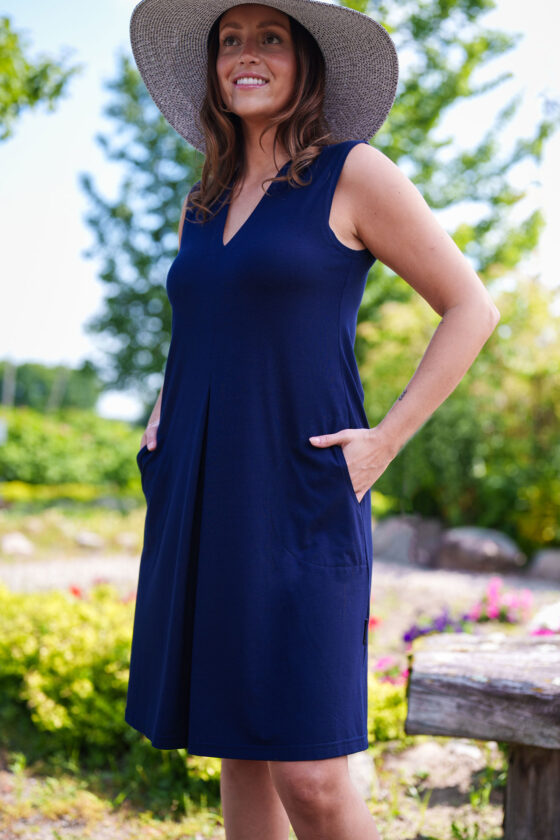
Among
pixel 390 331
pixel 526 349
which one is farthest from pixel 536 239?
pixel 390 331

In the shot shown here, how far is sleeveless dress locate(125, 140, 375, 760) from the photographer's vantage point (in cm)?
145

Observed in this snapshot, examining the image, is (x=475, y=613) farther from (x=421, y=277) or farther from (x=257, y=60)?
(x=257, y=60)

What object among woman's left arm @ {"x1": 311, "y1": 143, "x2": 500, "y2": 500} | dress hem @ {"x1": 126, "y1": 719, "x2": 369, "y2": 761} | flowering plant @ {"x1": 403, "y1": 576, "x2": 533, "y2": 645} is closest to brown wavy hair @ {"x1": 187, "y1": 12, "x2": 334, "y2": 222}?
woman's left arm @ {"x1": 311, "y1": 143, "x2": 500, "y2": 500}

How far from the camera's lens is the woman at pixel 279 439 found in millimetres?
1450

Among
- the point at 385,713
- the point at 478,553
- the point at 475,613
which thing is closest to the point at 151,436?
the point at 385,713

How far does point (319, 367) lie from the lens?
155cm

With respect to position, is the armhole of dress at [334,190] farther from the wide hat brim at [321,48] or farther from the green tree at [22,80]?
the green tree at [22,80]

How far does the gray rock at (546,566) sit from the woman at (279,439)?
25.2 feet

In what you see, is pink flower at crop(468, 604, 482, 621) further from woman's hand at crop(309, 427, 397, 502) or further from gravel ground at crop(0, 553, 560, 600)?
woman's hand at crop(309, 427, 397, 502)

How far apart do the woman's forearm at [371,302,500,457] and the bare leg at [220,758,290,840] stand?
76 cm

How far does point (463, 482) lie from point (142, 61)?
893 centimetres

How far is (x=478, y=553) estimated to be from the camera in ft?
29.7

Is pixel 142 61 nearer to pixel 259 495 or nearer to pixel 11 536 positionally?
pixel 259 495

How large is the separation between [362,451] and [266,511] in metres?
0.22
